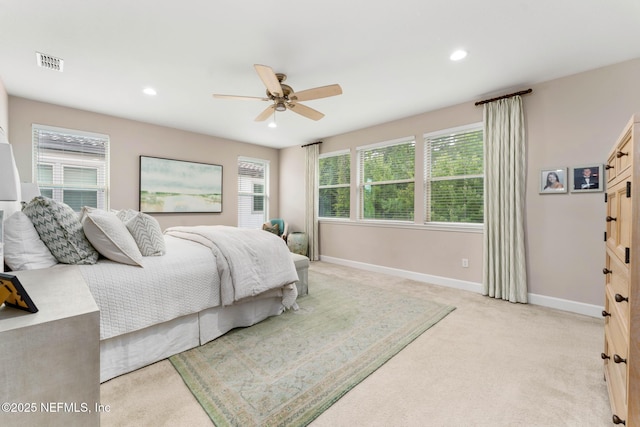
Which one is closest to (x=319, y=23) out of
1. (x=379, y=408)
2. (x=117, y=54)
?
(x=117, y=54)

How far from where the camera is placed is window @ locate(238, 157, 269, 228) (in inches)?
228

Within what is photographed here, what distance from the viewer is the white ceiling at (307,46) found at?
75.4 inches

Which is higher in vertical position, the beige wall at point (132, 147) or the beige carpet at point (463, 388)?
the beige wall at point (132, 147)

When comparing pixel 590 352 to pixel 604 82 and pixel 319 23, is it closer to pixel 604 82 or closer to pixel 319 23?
pixel 604 82

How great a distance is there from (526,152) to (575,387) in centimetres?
248

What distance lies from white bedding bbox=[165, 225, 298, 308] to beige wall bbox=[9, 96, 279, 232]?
2065 mm

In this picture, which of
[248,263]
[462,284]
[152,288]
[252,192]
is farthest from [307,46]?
[252,192]

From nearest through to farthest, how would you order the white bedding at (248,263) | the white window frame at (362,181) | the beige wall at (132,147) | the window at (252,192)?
the white bedding at (248,263) < the beige wall at (132,147) < the white window frame at (362,181) < the window at (252,192)

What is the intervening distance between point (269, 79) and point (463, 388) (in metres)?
2.69

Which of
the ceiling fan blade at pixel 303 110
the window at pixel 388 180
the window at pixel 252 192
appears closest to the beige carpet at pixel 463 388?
the window at pixel 388 180

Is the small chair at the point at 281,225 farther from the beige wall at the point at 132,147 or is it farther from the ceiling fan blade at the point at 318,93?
the ceiling fan blade at the point at 318,93

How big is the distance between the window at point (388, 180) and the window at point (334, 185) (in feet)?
1.07

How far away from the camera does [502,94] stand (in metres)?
3.29

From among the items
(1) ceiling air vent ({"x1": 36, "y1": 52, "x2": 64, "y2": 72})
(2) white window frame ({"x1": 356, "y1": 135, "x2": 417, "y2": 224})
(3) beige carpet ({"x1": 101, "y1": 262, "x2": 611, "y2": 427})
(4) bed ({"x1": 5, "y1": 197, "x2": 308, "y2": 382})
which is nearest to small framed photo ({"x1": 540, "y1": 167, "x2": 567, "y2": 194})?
(3) beige carpet ({"x1": 101, "y1": 262, "x2": 611, "y2": 427})
